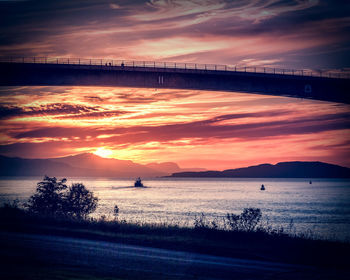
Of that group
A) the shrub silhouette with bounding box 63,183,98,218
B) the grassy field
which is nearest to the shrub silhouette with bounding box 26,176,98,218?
the shrub silhouette with bounding box 63,183,98,218

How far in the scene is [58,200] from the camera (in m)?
39.0

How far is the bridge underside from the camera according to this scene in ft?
135

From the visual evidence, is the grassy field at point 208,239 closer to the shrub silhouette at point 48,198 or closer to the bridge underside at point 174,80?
the shrub silhouette at point 48,198

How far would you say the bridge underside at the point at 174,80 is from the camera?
41.2 m

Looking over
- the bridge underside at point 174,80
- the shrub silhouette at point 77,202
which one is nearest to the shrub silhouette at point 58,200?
the shrub silhouette at point 77,202

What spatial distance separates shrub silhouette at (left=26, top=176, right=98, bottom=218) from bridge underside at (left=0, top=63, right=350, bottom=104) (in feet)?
33.9

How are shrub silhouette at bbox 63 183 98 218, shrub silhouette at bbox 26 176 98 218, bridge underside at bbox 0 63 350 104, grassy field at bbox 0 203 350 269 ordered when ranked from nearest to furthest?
grassy field at bbox 0 203 350 269 < shrub silhouette at bbox 26 176 98 218 < shrub silhouette at bbox 63 183 98 218 < bridge underside at bbox 0 63 350 104

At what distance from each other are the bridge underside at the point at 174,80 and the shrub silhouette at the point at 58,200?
407 inches

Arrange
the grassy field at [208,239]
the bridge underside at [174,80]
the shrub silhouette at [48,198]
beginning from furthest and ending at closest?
the bridge underside at [174,80] < the shrub silhouette at [48,198] < the grassy field at [208,239]

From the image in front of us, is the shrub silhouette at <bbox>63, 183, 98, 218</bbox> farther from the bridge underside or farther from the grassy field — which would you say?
the grassy field

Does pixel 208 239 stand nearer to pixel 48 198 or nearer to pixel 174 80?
pixel 48 198

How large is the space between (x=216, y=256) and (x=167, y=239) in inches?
132

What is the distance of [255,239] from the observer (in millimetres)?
19828

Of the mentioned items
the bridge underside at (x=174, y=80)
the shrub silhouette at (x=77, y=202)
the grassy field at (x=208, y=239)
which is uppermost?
the bridge underside at (x=174, y=80)
